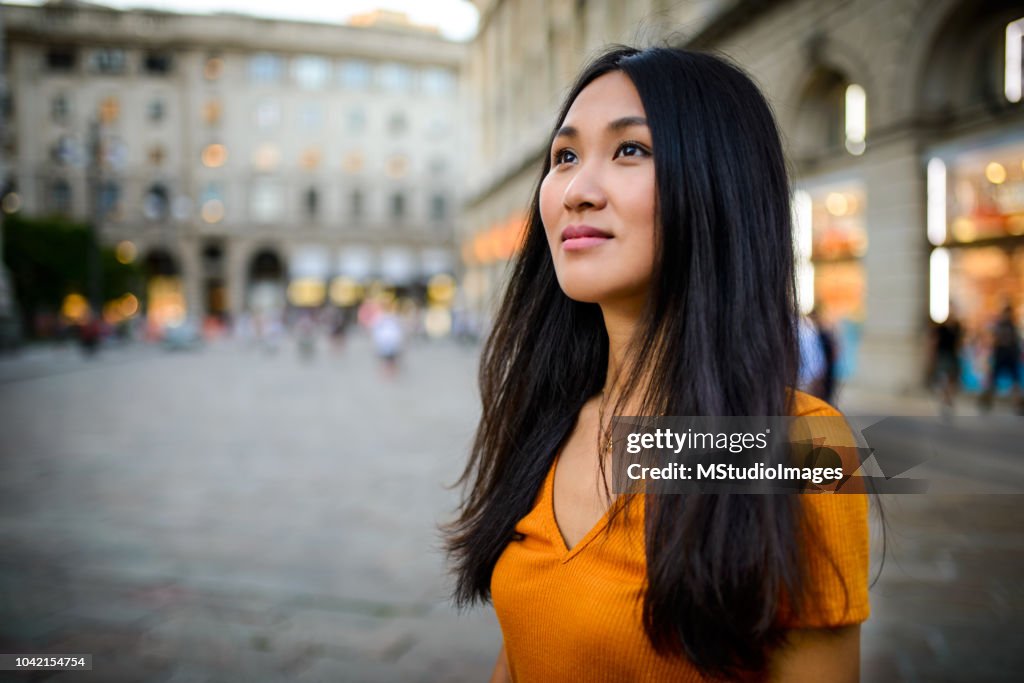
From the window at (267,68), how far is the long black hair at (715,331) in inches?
2245

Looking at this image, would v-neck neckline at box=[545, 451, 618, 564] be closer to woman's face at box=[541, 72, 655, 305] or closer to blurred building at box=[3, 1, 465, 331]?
woman's face at box=[541, 72, 655, 305]

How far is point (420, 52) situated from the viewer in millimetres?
53531

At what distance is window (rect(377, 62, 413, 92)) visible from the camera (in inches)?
2115

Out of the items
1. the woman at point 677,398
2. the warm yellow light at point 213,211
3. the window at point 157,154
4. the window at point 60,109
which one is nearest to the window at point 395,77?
the warm yellow light at point 213,211

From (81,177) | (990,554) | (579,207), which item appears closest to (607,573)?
(579,207)

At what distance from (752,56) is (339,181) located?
141 ft

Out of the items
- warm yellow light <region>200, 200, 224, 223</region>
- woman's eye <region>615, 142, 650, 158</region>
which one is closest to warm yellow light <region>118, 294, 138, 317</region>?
warm yellow light <region>200, 200, 224, 223</region>

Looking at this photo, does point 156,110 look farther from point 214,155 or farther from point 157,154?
point 214,155

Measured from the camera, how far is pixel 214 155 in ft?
172

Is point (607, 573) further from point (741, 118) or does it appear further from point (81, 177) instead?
point (81, 177)

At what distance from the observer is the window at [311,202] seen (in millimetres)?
53312

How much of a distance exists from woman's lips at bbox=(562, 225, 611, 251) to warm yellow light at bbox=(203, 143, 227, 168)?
56.7m

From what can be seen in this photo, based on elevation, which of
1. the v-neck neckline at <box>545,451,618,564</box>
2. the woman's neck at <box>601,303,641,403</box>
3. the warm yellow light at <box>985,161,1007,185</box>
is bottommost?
the v-neck neckline at <box>545,451,618,564</box>

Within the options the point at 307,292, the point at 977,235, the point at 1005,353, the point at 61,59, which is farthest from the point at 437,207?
the point at 1005,353
